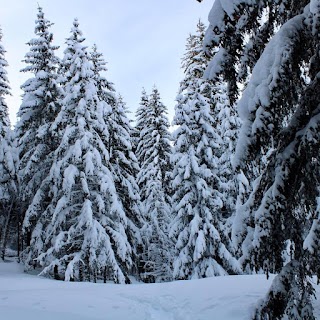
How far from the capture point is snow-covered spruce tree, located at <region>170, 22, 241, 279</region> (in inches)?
790

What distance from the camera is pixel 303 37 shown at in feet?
14.1

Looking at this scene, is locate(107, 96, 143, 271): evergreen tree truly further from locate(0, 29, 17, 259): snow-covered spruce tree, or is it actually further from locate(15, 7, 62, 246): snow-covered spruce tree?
locate(0, 29, 17, 259): snow-covered spruce tree

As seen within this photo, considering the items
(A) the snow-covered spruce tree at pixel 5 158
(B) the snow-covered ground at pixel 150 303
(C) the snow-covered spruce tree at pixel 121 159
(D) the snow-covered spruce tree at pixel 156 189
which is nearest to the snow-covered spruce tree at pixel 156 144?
(D) the snow-covered spruce tree at pixel 156 189

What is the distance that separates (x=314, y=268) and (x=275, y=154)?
60.9 inches

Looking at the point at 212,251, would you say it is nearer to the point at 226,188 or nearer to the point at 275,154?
the point at 226,188

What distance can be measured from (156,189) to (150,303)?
661 inches

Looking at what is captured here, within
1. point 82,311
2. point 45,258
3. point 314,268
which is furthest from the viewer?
point 45,258

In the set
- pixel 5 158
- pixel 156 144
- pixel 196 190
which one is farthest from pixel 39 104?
pixel 196 190

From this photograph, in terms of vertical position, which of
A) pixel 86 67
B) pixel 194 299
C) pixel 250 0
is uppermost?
pixel 86 67

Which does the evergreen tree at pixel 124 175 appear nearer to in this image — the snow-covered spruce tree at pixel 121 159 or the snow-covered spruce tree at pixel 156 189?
A: the snow-covered spruce tree at pixel 121 159

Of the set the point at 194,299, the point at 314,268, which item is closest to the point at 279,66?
the point at 314,268

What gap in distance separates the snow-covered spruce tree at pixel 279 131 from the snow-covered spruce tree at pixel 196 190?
14.6 m

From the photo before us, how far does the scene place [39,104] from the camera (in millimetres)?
22547

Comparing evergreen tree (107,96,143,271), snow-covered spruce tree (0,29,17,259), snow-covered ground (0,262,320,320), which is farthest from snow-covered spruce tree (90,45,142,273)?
snow-covered ground (0,262,320,320)
